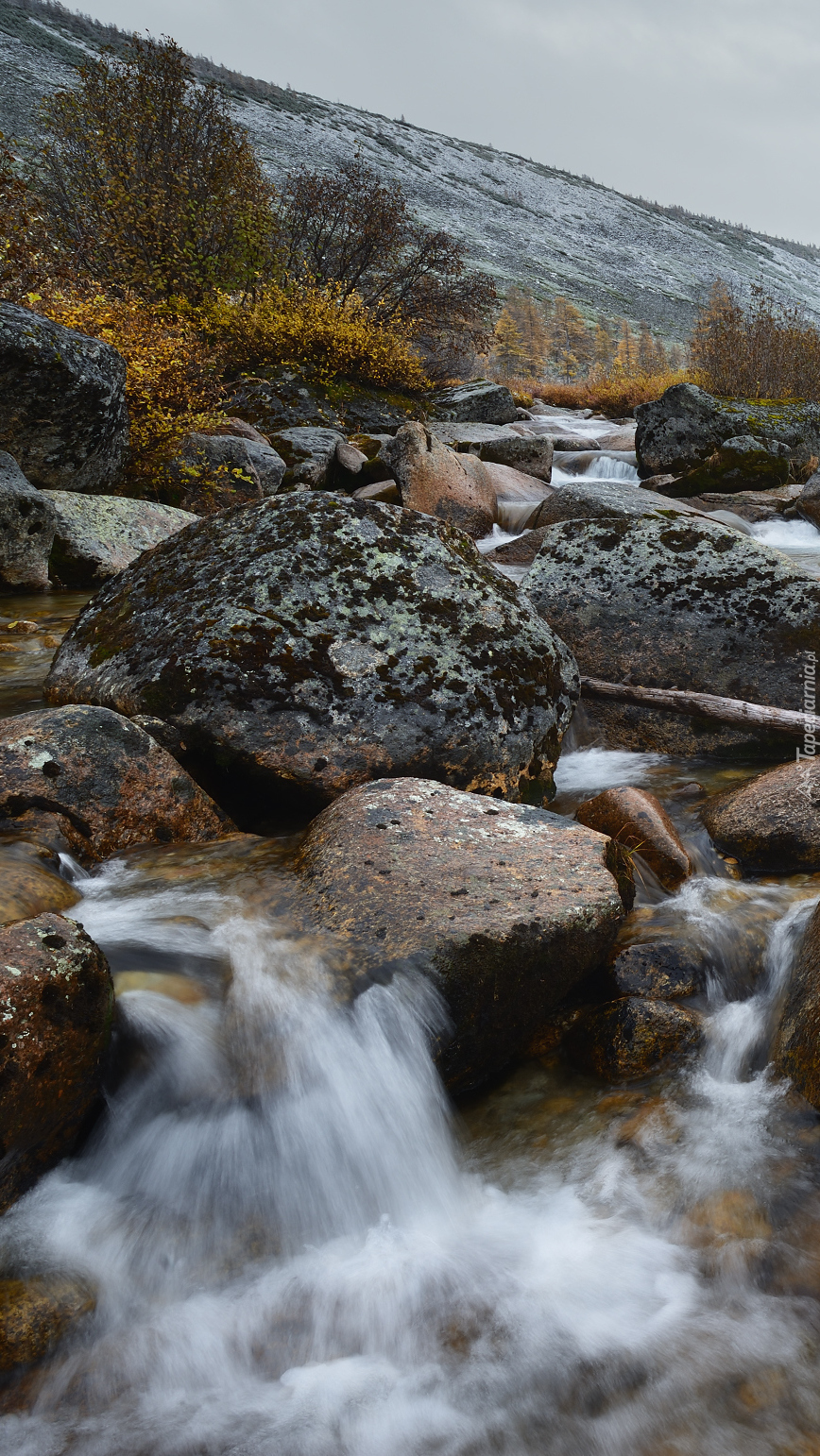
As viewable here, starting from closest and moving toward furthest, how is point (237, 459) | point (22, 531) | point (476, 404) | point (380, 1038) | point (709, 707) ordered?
point (380, 1038) < point (709, 707) < point (22, 531) < point (237, 459) < point (476, 404)

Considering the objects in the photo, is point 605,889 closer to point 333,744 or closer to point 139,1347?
point 333,744

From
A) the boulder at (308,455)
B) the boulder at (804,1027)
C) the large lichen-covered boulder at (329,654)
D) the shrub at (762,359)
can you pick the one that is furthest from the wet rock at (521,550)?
the shrub at (762,359)

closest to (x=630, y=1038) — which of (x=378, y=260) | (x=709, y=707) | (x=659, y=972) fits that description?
(x=659, y=972)

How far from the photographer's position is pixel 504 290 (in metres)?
46.4

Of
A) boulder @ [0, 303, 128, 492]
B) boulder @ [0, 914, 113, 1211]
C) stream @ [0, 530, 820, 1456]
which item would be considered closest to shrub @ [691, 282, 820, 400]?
boulder @ [0, 303, 128, 492]

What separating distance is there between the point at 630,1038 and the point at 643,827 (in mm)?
1182

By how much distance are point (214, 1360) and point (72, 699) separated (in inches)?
116

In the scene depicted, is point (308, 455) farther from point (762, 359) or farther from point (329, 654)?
point (762, 359)

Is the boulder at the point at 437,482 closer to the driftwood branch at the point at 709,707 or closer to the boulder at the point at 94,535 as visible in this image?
the boulder at the point at 94,535

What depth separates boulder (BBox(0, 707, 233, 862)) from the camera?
2.84 meters

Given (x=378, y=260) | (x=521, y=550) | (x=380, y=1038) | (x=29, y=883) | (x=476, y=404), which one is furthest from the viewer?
(x=476, y=404)

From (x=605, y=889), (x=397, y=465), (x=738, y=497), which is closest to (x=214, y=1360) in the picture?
(x=605, y=889)

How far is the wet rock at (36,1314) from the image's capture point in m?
1.58

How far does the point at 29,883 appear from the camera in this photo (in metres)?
2.40
